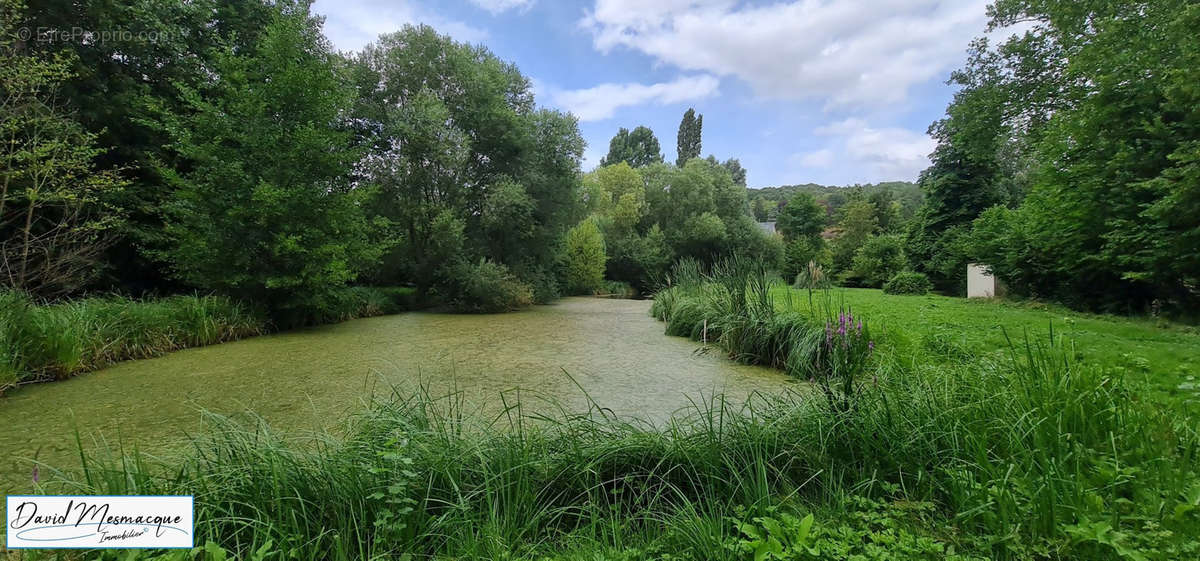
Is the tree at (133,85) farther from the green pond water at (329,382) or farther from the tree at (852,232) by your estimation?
the tree at (852,232)

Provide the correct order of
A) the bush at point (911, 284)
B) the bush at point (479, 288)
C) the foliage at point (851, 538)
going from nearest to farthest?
the foliage at point (851, 538), the bush at point (479, 288), the bush at point (911, 284)

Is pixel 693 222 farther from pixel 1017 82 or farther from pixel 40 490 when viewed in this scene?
pixel 40 490

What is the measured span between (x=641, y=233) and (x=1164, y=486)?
2146 cm

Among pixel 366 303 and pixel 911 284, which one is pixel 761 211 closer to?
pixel 911 284

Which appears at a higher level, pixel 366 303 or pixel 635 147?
pixel 635 147

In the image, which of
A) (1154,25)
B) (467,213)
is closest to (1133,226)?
(1154,25)

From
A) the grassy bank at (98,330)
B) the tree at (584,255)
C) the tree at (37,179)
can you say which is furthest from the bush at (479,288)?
the tree at (584,255)

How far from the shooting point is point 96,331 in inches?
172

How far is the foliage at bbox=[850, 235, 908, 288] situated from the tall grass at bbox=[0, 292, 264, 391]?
60.3 feet

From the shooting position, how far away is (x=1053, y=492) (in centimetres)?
131

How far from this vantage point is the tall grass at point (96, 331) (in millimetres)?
3575

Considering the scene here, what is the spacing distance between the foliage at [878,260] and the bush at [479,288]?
43.5 feet

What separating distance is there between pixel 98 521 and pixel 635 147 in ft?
140

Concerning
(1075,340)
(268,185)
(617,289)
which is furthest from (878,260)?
(268,185)
